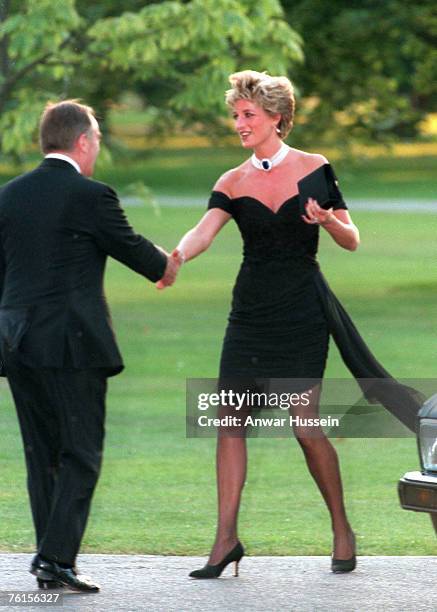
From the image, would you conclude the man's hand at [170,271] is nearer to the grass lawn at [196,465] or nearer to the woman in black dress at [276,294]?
the woman in black dress at [276,294]

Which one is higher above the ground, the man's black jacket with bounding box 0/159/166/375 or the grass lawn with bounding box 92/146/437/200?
the grass lawn with bounding box 92/146/437/200

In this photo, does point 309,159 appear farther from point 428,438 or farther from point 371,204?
point 371,204

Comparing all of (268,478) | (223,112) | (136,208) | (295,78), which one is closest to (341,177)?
(136,208)

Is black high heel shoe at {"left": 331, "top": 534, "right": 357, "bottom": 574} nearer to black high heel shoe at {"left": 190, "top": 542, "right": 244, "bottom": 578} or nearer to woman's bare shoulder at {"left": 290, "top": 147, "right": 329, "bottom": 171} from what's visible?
black high heel shoe at {"left": 190, "top": 542, "right": 244, "bottom": 578}

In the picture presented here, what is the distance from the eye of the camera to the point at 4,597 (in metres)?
6.22

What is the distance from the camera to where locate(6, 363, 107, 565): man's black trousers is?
20.9 feet

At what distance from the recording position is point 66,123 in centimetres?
649

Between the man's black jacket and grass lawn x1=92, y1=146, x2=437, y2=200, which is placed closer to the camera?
the man's black jacket

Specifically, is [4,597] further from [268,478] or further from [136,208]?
[136,208]

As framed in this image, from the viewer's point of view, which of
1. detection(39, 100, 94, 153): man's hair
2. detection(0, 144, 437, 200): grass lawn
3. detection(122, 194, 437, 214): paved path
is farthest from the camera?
detection(0, 144, 437, 200): grass lawn

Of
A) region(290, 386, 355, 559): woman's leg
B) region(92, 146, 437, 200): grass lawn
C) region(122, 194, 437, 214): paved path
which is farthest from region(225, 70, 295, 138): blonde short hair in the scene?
region(92, 146, 437, 200): grass lawn

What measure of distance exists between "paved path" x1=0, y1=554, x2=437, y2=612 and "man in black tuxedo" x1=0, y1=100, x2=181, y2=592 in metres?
0.21

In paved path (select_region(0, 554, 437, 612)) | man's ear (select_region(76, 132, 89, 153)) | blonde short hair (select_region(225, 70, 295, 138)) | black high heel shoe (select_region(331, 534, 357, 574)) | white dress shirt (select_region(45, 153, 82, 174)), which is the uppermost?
blonde short hair (select_region(225, 70, 295, 138))

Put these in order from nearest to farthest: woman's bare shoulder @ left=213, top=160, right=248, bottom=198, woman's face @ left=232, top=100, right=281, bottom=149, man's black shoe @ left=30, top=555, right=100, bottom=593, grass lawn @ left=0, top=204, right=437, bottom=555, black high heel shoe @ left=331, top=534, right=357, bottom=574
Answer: man's black shoe @ left=30, top=555, right=100, bottom=593
black high heel shoe @ left=331, top=534, right=357, bottom=574
woman's face @ left=232, top=100, right=281, bottom=149
woman's bare shoulder @ left=213, top=160, right=248, bottom=198
grass lawn @ left=0, top=204, right=437, bottom=555
